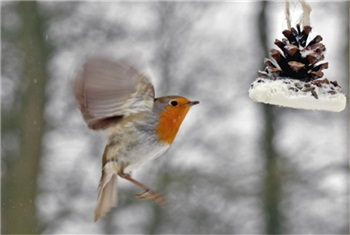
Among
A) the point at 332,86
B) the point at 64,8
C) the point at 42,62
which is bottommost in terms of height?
the point at 42,62

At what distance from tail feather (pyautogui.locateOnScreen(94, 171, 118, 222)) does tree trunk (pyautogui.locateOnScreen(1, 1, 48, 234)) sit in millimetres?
5814

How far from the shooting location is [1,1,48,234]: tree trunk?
29.5 feet

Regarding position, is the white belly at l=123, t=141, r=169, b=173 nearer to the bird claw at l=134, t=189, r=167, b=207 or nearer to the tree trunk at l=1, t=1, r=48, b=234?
the bird claw at l=134, t=189, r=167, b=207

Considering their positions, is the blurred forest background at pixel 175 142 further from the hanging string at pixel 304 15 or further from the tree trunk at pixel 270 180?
the hanging string at pixel 304 15

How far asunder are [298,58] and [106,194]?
0.93m

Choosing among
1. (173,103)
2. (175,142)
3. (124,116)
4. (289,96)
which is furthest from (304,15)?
(175,142)

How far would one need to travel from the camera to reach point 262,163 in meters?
9.69

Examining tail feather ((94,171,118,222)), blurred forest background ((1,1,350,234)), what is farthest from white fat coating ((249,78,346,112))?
blurred forest background ((1,1,350,234))

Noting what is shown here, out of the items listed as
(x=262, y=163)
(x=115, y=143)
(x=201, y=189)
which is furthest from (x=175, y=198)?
(x=115, y=143)

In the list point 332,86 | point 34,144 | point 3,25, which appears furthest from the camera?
point 3,25

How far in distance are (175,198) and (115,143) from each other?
6166 millimetres

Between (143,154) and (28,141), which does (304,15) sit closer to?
(143,154)

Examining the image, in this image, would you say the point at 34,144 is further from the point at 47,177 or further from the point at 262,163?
the point at 262,163

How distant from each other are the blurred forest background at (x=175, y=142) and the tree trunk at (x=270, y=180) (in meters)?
0.01
